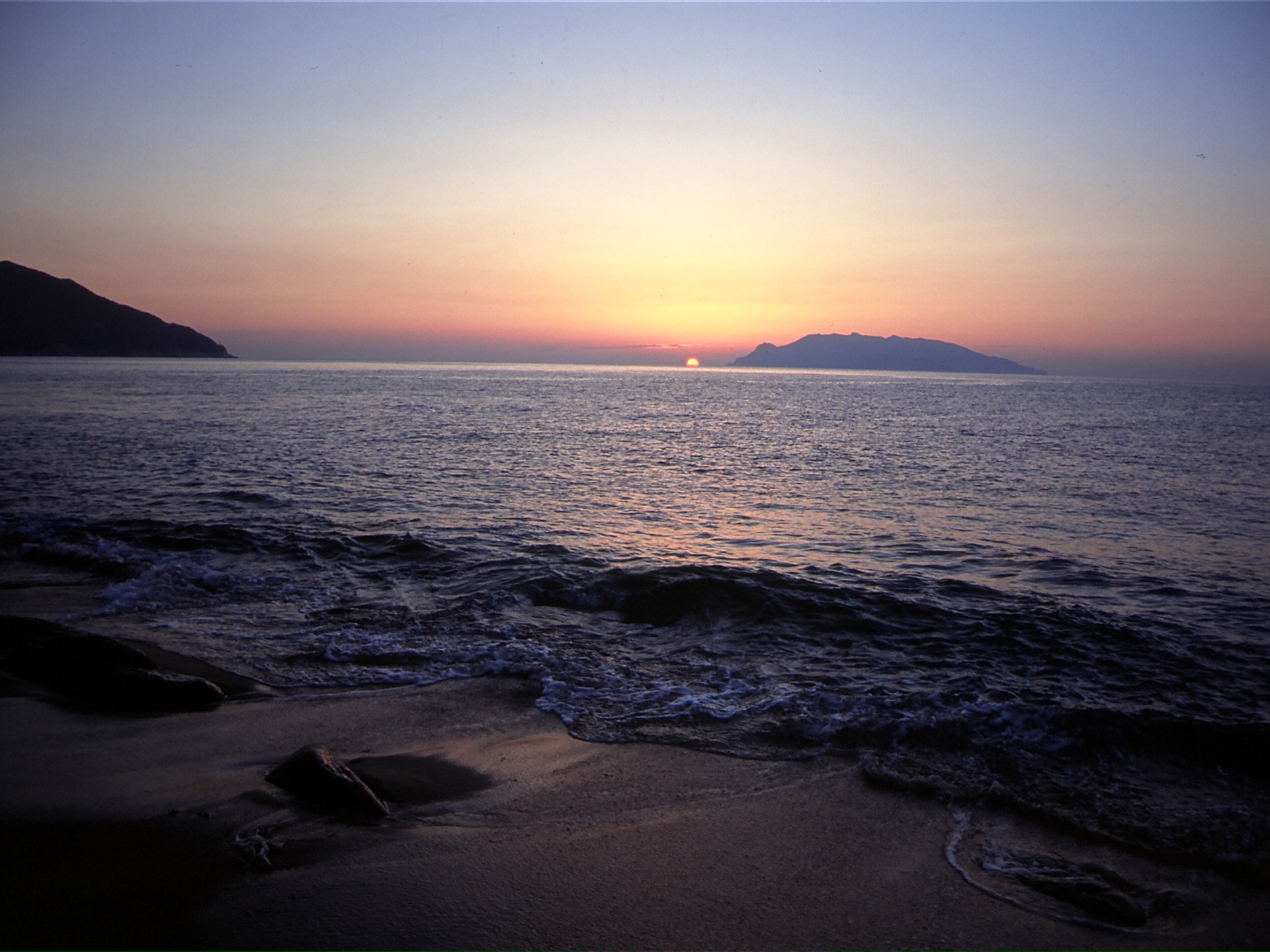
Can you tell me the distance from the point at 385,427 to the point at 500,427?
666 centimetres

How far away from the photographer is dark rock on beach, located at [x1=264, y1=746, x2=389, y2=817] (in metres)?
5.60

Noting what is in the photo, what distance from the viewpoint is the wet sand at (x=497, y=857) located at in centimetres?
437

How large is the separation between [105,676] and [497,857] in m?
5.27

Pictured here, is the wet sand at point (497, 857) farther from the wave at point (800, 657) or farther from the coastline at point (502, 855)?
the wave at point (800, 657)

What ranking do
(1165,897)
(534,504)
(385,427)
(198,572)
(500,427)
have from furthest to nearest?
(500,427)
(385,427)
(534,504)
(198,572)
(1165,897)

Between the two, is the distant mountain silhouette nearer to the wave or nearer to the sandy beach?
the wave

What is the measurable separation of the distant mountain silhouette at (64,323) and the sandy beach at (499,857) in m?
204

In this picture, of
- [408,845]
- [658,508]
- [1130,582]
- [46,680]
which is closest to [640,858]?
[408,845]

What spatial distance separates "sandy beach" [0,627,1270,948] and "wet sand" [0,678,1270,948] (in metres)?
0.02

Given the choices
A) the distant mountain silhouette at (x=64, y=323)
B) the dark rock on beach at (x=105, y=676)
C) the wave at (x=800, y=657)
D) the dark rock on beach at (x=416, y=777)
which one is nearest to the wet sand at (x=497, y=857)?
the dark rock on beach at (x=416, y=777)

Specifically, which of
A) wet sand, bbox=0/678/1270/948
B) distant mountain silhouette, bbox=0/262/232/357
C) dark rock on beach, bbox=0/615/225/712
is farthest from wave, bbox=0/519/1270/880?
distant mountain silhouette, bbox=0/262/232/357

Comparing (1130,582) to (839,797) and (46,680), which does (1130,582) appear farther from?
(46,680)

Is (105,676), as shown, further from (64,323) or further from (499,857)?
(64,323)

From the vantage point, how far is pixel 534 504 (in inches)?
789
